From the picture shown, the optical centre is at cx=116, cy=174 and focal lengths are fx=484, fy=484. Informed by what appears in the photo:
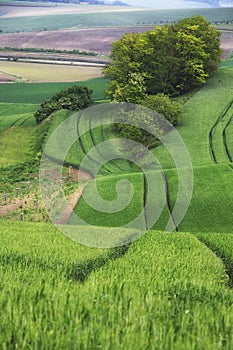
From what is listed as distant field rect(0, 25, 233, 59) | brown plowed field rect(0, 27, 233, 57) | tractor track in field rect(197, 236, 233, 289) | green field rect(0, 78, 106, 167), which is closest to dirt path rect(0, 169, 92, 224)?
green field rect(0, 78, 106, 167)

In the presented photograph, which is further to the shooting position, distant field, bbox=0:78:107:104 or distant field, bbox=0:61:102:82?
distant field, bbox=0:61:102:82

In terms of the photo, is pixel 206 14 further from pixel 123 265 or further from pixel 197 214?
pixel 123 265

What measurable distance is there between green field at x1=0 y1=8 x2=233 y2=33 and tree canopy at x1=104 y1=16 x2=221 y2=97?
284 feet

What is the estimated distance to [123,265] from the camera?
40.5ft

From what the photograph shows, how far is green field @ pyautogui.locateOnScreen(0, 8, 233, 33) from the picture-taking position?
493 feet

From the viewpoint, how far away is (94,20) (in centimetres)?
15825

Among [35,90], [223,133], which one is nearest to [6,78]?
[35,90]

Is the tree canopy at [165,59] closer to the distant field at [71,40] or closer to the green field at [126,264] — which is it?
the green field at [126,264]

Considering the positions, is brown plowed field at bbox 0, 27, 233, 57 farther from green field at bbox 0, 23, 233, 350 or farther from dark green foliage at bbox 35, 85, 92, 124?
green field at bbox 0, 23, 233, 350

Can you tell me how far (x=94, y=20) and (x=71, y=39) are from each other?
46465 mm

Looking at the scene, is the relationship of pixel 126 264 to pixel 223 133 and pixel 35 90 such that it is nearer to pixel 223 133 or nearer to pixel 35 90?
pixel 223 133

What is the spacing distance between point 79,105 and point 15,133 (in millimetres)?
8809

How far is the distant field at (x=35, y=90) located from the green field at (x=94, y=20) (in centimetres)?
6844

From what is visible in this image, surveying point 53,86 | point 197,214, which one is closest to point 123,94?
point 197,214
